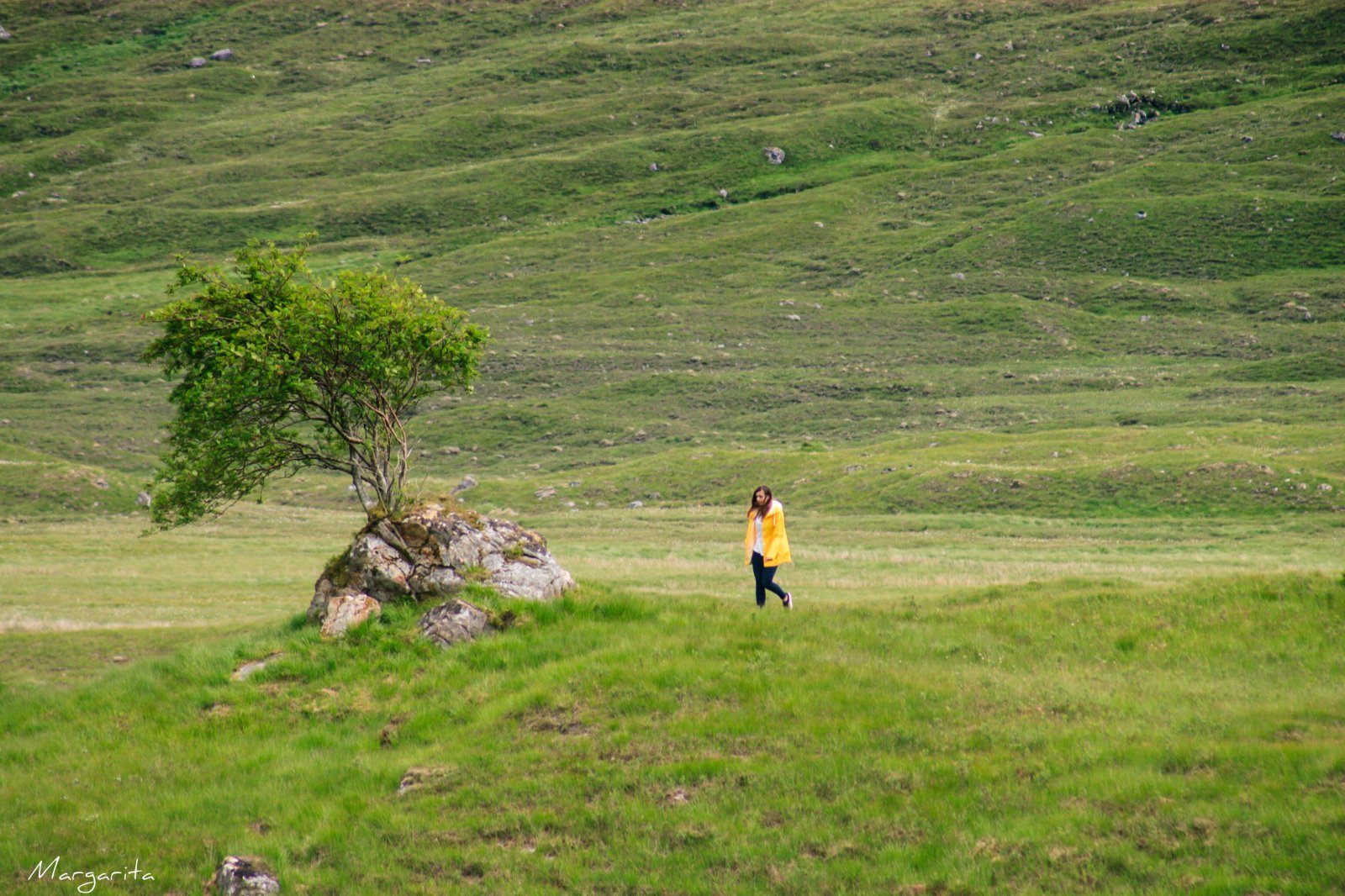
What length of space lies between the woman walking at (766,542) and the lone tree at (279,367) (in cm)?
776

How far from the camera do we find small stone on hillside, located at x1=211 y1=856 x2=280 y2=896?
12203 millimetres

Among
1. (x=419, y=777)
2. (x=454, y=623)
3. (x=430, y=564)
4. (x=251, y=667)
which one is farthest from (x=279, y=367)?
(x=419, y=777)

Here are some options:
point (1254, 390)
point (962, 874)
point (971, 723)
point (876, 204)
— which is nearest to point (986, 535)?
point (971, 723)

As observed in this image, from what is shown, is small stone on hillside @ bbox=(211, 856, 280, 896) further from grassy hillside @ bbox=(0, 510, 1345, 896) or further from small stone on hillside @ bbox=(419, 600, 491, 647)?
small stone on hillside @ bbox=(419, 600, 491, 647)

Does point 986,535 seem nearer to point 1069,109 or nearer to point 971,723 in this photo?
point 971,723

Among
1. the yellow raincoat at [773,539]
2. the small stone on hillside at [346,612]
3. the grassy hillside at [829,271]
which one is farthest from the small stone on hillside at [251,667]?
the grassy hillside at [829,271]

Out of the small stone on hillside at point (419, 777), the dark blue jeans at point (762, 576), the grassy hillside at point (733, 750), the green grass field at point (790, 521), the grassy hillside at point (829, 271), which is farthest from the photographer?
the grassy hillside at point (829, 271)

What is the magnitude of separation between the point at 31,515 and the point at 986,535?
57.7m

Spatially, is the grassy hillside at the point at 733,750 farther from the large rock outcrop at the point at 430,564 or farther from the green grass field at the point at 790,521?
the large rock outcrop at the point at 430,564

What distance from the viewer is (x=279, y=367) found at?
73.2 ft

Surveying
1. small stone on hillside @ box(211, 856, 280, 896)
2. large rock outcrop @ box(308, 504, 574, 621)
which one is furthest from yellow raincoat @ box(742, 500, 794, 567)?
small stone on hillside @ box(211, 856, 280, 896)

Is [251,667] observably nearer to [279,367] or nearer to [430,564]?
[430,564]

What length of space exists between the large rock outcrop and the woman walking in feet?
13.5

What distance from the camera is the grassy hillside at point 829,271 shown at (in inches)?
2948
